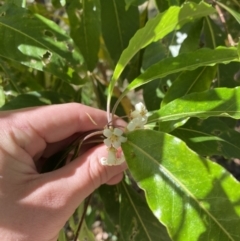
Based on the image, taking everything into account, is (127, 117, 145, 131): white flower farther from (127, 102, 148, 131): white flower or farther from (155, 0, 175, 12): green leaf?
(155, 0, 175, 12): green leaf

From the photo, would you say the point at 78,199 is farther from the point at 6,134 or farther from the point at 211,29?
the point at 211,29

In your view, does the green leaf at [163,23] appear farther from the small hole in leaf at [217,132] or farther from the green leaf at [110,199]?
the green leaf at [110,199]

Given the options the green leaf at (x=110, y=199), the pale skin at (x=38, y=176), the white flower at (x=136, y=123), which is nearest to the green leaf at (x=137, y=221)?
the green leaf at (x=110, y=199)

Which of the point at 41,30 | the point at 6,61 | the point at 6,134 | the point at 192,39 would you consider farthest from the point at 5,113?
the point at 192,39

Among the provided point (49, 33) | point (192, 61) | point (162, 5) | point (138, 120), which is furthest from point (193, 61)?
point (49, 33)

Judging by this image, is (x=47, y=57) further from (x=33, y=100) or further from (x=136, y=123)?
(x=136, y=123)
